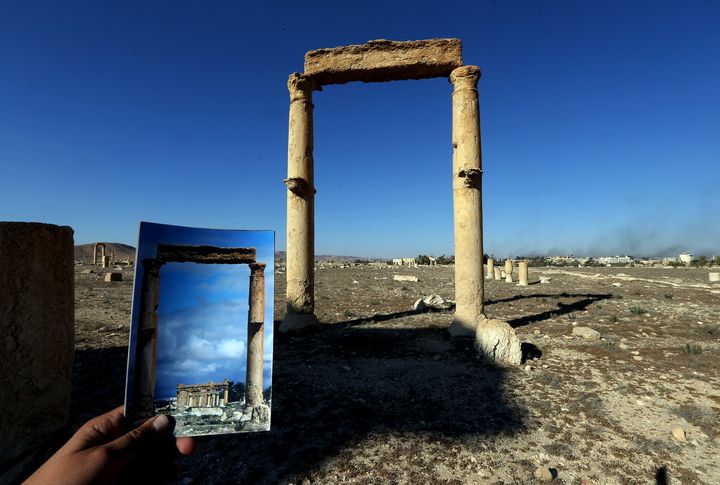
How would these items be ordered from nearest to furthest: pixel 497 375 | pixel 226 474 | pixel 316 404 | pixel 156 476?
pixel 156 476, pixel 226 474, pixel 316 404, pixel 497 375


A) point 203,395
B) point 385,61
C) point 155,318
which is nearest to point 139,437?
point 203,395

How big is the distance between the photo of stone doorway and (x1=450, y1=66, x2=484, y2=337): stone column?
23.4ft

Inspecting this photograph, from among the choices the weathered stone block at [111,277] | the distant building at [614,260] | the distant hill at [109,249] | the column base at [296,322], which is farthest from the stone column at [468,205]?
the distant hill at [109,249]

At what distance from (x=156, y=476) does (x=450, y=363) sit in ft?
18.4

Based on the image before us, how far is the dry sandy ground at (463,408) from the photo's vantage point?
3.36 meters

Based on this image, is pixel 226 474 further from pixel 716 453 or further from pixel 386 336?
pixel 386 336

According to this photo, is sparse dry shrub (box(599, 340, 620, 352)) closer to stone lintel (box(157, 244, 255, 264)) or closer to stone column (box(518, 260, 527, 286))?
stone lintel (box(157, 244, 255, 264))

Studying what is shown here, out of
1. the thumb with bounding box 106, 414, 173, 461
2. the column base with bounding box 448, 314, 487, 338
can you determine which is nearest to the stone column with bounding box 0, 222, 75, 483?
the thumb with bounding box 106, 414, 173, 461

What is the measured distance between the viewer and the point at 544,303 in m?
13.2

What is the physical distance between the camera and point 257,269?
6.45 feet

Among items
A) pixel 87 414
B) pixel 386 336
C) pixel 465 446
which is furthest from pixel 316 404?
pixel 386 336

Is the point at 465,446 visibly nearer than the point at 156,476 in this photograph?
No

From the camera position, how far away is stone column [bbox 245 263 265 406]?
1.88m

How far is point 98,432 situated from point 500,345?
Answer: 20.2 ft
